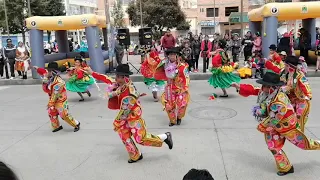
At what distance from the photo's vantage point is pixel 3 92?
1210 cm

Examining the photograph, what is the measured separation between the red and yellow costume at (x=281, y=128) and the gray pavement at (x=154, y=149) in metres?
0.38

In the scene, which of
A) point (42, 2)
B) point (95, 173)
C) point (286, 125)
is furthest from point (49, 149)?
point (42, 2)

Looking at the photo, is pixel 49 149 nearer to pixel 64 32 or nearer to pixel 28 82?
pixel 28 82

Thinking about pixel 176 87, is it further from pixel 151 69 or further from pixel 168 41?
pixel 168 41

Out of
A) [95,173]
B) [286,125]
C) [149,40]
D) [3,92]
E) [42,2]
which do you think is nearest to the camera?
[286,125]

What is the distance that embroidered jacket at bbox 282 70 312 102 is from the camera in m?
4.62

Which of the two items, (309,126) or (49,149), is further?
(309,126)

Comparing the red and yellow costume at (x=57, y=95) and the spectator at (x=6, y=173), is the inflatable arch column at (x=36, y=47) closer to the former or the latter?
the red and yellow costume at (x=57, y=95)

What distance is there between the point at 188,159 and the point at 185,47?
29.9 feet

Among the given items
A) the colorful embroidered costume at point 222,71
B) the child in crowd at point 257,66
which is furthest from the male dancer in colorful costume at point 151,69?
the child in crowd at point 257,66

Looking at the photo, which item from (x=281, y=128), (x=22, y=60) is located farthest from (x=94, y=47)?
(x=281, y=128)

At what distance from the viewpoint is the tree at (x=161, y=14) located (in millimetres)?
40219

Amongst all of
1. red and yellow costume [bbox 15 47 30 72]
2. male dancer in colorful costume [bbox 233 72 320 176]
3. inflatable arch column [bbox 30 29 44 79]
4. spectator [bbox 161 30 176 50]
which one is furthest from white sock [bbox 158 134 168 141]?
red and yellow costume [bbox 15 47 30 72]

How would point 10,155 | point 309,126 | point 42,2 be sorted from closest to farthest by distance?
1. point 10,155
2. point 309,126
3. point 42,2
